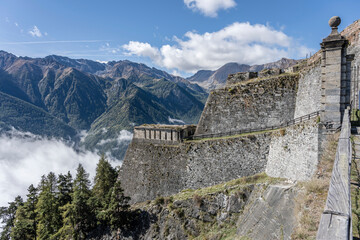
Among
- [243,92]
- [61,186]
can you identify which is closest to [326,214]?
[243,92]

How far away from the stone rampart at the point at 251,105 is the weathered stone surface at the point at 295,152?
14.4ft

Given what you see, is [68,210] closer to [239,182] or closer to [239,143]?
[239,182]

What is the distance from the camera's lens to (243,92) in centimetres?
2438

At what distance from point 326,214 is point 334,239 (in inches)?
29.5

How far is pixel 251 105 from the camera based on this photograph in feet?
78.0

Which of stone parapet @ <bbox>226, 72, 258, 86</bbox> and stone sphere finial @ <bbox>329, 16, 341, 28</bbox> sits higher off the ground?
stone parapet @ <bbox>226, 72, 258, 86</bbox>

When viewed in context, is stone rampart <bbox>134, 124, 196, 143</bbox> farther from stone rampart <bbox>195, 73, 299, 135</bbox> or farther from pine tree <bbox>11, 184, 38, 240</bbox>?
pine tree <bbox>11, 184, 38, 240</bbox>

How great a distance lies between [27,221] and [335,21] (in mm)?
43874

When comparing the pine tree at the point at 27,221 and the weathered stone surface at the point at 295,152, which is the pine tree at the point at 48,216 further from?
the weathered stone surface at the point at 295,152

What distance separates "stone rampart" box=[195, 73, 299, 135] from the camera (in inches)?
869

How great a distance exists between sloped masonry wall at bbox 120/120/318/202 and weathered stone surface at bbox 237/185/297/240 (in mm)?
2000

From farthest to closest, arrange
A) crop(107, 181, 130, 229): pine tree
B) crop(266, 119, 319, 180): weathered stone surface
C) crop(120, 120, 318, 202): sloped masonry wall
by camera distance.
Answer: crop(107, 181, 130, 229): pine tree, crop(120, 120, 318, 202): sloped masonry wall, crop(266, 119, 319, 180): weathered stone surface

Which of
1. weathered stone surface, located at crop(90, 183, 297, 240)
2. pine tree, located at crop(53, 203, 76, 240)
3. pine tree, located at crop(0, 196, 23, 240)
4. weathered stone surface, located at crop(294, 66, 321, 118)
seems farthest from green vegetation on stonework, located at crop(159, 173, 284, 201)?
pine tree, located at crop(0, 196, 23, 240)

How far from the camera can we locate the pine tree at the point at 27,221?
1224 inches
